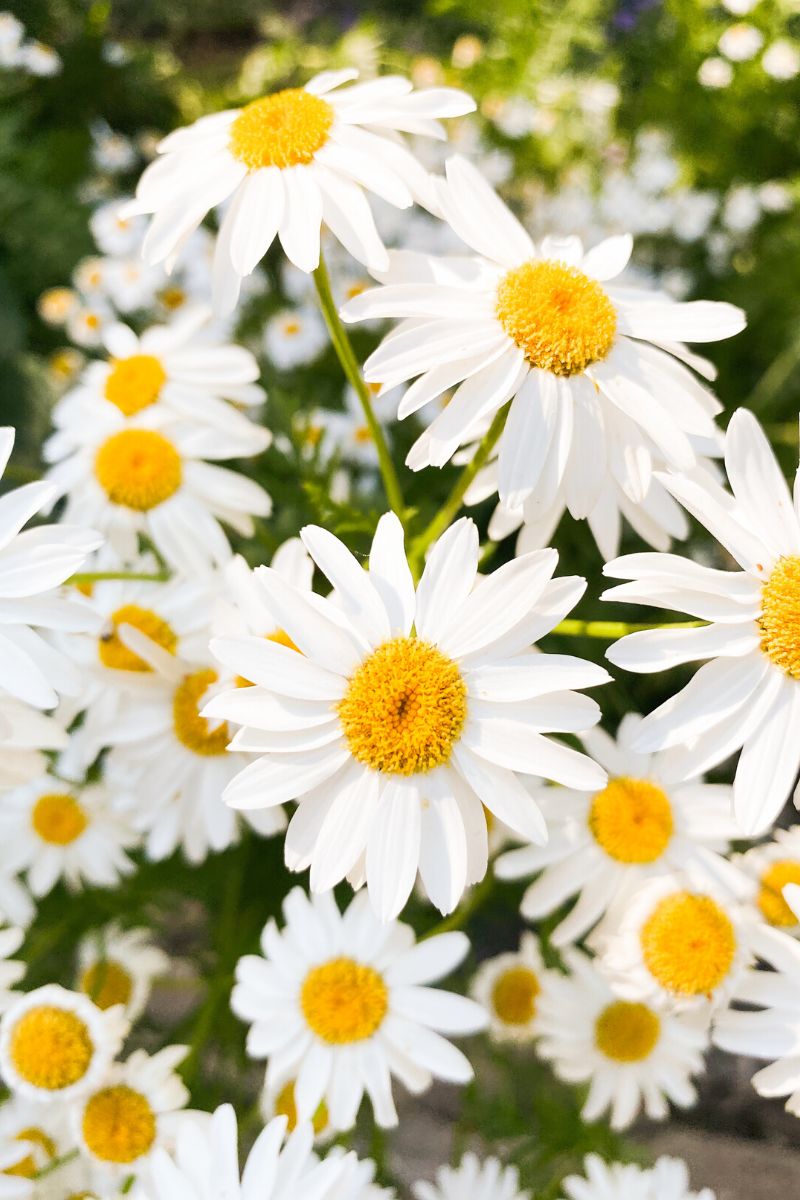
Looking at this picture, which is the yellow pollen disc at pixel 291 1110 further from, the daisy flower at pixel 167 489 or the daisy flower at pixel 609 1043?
the daisy flower at pixel 167 489

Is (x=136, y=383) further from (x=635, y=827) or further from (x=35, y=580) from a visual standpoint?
(x=635, y=827)

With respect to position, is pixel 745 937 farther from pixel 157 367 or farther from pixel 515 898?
pixel 157 367

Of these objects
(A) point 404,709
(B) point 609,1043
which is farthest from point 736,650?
(B) point 609,1043

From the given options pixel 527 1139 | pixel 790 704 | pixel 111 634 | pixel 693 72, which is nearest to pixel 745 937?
pixel 790 704

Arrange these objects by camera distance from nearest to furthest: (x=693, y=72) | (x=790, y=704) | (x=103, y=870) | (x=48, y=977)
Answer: (x=790, y=704)
(x=103, y=870)
(x=48, y=977)
(x=693, y=72)

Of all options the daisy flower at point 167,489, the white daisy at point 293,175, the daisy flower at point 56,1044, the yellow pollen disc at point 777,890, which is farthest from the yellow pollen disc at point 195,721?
the yellow pollen disc at point 777,890
